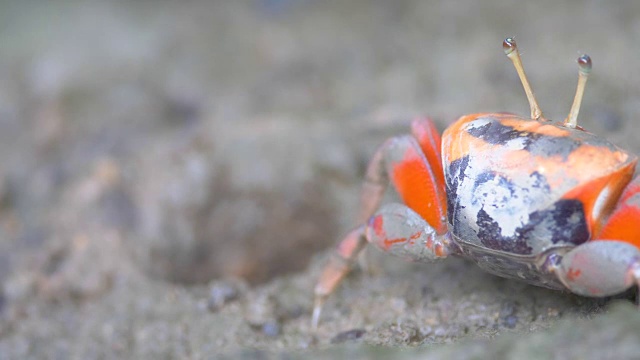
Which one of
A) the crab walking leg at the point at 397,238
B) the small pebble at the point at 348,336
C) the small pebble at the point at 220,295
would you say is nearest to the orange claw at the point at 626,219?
the crab walking leg at the point at 397,238

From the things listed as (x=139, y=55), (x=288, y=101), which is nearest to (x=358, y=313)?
(x=288, y=101)

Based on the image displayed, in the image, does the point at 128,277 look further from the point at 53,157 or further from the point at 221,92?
the point at 221,92

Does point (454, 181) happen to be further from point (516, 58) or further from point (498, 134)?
point (516, 58)

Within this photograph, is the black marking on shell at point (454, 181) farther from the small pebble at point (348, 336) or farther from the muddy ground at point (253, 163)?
the small pebble at point (348, 336)

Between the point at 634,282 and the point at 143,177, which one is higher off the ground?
the point at 634,282

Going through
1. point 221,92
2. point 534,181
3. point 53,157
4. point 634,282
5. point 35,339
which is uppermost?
point 534,181
